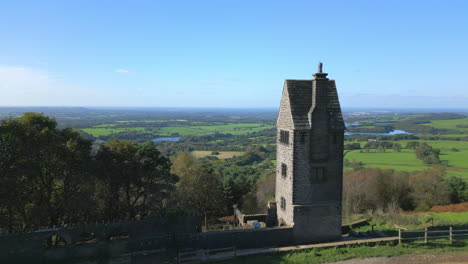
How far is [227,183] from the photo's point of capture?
105 ft

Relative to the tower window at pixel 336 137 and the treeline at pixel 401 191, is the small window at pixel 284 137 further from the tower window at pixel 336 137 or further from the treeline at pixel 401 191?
the treeline at pixel 401 191

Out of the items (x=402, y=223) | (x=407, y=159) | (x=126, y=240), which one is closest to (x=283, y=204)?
(x=126, y=240)

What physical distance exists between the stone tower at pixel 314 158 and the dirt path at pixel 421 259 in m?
3.01

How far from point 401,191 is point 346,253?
984 inches

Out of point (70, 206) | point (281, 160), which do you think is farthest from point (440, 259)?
point (70, 206)

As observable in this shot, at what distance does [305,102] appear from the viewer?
16734 mm

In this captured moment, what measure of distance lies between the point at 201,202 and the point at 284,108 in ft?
53.2

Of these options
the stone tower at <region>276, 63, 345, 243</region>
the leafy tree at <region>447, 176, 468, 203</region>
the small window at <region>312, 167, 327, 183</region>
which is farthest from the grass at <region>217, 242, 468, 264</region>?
the leafy tree at <region>447, 176, 468, 203</region>

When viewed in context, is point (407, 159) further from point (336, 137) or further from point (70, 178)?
point (70, 178)

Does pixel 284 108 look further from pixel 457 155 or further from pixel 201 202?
pixel 457 155

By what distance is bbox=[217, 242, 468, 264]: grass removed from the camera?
1382 cm

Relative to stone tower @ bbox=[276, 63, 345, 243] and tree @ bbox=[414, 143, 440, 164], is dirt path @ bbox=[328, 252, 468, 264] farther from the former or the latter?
tree @ bbox=[414, 143, 440, 164]

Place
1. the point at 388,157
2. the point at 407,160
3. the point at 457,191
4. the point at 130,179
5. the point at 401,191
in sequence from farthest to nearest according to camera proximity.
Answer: the point at 388,157 < the point at 407,160 < the point at 457,191 < the point at 401,191 < the point at 130,179

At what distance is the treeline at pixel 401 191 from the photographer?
33.2 metres
